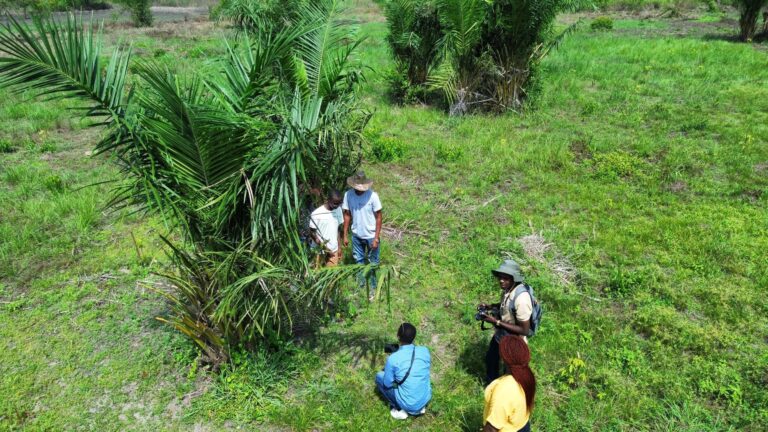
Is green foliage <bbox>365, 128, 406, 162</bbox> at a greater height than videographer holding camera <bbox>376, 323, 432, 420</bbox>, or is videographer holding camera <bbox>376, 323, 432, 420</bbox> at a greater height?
green foliage <bbox>365, 128, 406, 162</bbox>

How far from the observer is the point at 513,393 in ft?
10.3

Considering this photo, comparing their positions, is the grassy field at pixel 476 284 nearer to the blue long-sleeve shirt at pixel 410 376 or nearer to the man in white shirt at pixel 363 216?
the blue long-sleeve shirt at pixel 410 376

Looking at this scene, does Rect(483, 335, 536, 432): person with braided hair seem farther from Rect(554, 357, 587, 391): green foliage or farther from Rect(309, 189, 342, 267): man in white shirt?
Rect(309, 189, 342, 267): man in white shirt

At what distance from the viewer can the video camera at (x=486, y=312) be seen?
421 cm

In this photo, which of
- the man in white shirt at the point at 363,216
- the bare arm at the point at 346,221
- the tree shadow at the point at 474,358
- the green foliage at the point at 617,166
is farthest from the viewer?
the green foliage at the point at 617,166

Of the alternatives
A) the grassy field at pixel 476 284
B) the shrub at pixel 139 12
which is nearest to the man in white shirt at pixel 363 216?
the grassy field at pixel 476 284

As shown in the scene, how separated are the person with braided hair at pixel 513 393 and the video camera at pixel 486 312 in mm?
1004

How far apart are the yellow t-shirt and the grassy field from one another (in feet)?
3.55

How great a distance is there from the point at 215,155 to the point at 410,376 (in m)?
2.37

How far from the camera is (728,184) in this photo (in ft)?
24.8

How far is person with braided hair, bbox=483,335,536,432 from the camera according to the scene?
123 inches

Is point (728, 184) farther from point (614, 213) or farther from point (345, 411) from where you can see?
point (345, 411)

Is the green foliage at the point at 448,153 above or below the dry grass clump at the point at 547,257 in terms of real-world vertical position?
above

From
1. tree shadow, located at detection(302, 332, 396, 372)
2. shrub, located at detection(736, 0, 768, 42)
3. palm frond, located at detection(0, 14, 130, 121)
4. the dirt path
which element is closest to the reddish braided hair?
tree shadow, located at detection(302, 332, 396, 372)
